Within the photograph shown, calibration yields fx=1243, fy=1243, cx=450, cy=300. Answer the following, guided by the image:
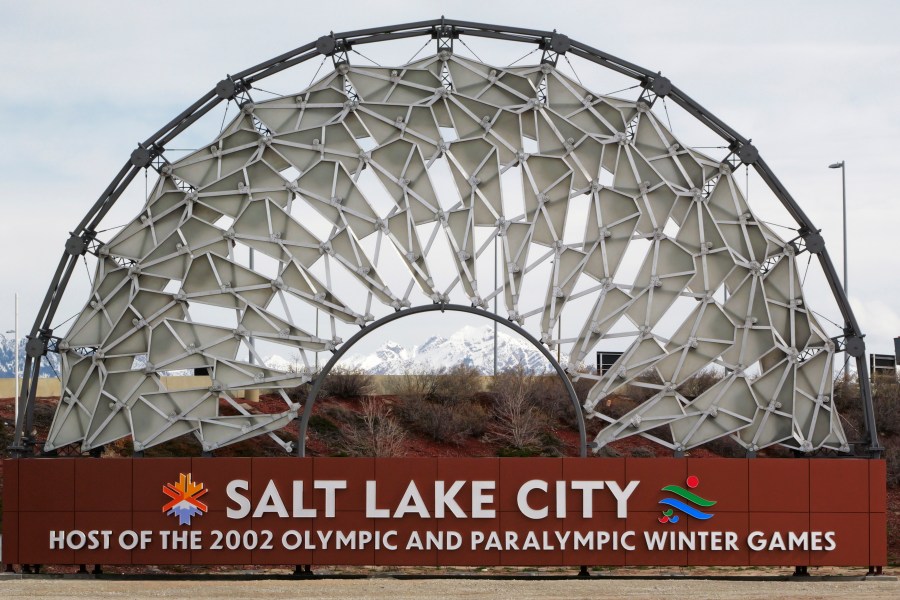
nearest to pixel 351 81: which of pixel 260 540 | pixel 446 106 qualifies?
pixel 446 106

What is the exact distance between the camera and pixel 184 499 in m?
28.5

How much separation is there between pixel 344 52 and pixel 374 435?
23.7 m

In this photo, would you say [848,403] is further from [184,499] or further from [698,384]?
[184,499]

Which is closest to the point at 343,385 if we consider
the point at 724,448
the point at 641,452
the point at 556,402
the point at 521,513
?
the point at 556,402

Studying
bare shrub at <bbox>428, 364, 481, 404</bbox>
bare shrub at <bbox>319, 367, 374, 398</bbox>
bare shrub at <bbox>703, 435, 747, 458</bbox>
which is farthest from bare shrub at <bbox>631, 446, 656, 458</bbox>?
bare shrub at <bbox>319, 367, 374, 398</bbox>

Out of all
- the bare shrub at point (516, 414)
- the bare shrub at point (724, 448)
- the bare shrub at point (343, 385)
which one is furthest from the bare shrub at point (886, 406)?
the bare shrub at point (343, 385)

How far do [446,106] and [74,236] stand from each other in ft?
31.4

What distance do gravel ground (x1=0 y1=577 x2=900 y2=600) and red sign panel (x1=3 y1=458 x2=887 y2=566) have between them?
2.68ft

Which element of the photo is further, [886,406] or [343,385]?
[343,385]

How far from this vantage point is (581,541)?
28281mm

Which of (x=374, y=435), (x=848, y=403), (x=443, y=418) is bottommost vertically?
(x=374, y=435)

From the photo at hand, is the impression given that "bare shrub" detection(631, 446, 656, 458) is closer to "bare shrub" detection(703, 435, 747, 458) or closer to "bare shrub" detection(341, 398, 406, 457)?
"bare shrub" detection(703, 435, 747, 458)

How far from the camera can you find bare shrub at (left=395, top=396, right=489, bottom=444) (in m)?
55.8

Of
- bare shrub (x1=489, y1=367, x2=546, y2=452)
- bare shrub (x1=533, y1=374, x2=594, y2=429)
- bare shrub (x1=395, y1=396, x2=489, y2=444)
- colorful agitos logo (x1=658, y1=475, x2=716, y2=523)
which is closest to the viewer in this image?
colorful agitos logo (x1=658, y1=475, x2=716, y2=523)
